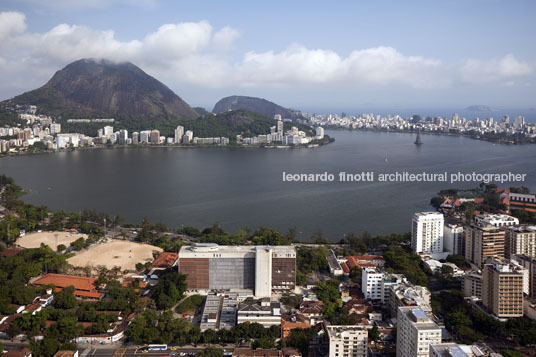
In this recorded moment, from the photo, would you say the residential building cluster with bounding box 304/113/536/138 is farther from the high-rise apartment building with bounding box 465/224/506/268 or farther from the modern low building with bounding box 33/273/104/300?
the modern low building with bounding box 33/273/104/300

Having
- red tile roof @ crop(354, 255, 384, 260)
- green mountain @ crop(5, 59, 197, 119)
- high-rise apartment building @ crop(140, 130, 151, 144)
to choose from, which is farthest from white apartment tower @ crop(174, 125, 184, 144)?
red tile roof @ crop(354, 255, 384, 260)

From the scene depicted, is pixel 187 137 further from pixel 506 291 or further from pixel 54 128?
pixel 506 291

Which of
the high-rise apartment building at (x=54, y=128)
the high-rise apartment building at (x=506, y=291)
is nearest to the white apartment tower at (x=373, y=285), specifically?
the high-rise apartment building at (x=506, y=291)

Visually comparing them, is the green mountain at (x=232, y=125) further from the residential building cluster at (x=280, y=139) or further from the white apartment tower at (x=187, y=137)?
the residential building cluster at (x=280, y=139)

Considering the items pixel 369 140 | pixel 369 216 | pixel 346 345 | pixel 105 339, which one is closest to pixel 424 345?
pixel 346 345

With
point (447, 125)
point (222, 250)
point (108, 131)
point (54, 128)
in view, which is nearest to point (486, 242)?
point (222, 250)

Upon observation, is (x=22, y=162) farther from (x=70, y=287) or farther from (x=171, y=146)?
(x=70, y=287)
